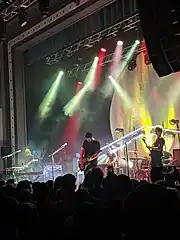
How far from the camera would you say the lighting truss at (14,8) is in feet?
37.6

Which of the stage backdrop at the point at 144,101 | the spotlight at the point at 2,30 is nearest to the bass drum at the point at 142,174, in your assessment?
the stage backdrop at the point at 144,101

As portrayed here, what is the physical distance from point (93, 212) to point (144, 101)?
10762 mm

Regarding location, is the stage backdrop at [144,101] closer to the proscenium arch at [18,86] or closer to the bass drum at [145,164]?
the bass drum at [145,164]

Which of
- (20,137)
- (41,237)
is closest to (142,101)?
(20,137)

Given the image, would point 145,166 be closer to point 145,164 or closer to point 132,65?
point 145,164

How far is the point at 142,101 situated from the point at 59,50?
2999 mm

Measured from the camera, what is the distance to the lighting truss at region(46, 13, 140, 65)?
37.0 ft

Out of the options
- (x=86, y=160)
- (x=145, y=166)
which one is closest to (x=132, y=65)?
(x=145, y=166)

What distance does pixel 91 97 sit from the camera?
1470 centimetres

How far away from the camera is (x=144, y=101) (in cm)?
1291

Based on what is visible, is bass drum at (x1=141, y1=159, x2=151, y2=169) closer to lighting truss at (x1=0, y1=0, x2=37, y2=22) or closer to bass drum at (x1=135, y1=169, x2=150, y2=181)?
bass drum at (x1=135, y1=169, x2=150, y2=181)

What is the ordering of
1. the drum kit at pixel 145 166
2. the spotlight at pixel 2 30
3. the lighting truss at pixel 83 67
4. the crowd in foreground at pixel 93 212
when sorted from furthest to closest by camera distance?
1. the lighting truss at pixel 83 67
2. the spotlight at pixel 2 30
3. the drum kit at pixel 145 166
4. the crowd in foreground at pixel 93 212

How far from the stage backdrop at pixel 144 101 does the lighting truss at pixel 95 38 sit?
1.48 meters

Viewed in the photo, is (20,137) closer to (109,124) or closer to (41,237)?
(109,124)
